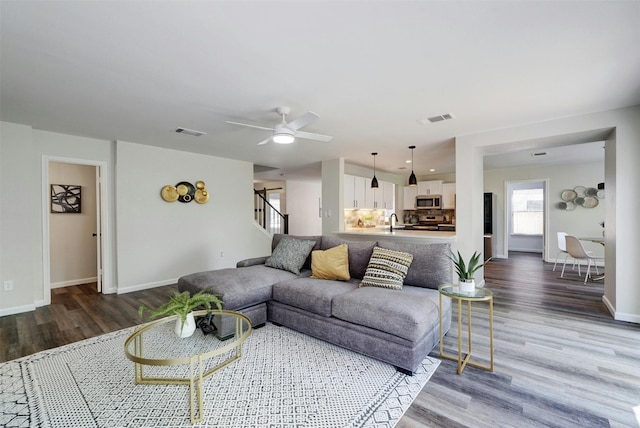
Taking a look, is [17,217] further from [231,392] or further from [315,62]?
[315,62]

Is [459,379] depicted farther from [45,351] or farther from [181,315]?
[45,351]

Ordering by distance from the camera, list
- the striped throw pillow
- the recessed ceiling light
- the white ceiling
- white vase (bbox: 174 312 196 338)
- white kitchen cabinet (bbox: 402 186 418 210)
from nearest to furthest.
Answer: the white ceiling → white vase (bbox: 174 312 196 338) → the striped throw pillow → the recessed ceiling light → white kitchen cabinet (bbox: 402 186 418 210)

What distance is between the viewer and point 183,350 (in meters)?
2.74

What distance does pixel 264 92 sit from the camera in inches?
113

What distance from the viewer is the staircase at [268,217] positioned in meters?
9.41

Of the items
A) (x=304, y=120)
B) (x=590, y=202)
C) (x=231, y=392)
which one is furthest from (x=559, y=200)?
(x=231, y=392)

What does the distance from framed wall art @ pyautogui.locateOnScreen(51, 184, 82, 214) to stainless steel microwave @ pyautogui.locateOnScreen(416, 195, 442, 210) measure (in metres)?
8.17

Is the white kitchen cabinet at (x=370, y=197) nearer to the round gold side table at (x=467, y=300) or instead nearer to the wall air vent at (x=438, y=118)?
the wall air vent at (x=438, y=118)

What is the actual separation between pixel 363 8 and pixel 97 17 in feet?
5.43

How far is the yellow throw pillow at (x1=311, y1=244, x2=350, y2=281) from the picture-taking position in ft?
11.4

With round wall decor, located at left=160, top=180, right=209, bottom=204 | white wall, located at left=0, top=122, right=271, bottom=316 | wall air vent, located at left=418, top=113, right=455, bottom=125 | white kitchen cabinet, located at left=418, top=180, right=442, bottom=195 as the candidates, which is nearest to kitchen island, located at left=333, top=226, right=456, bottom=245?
wall air vent, located at left=418, top=113, right=455, bottom=125

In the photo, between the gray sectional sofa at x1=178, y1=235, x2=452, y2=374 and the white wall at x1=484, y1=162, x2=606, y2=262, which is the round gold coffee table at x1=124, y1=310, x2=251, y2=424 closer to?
the gray sectional sofa at x1=178, y1=235, x2=452, y2=374

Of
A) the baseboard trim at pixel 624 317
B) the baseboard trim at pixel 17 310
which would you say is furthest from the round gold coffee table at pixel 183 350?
the baseboard trim at pixel 624 317

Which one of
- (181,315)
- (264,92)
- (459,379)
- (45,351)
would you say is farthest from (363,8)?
(45,351)
